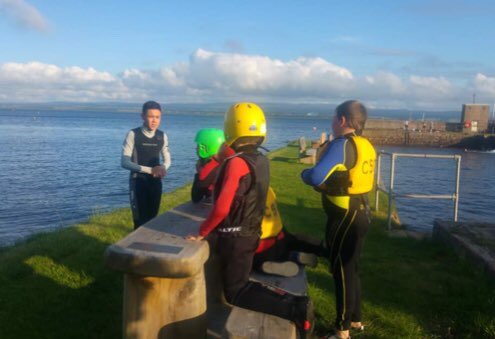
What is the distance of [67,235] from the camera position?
854 cm

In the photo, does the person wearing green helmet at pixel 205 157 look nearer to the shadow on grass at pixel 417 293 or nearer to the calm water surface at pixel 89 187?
the shadow on grass at pixel 417 293

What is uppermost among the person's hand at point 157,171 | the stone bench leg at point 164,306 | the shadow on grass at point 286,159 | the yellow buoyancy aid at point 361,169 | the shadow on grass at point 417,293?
the yellow buoyancy aid at point 361,169

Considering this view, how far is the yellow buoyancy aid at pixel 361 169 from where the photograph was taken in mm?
4418

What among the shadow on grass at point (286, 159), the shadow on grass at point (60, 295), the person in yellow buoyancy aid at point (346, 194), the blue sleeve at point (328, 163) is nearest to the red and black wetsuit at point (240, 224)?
the blue sleeve at point (328, 163)

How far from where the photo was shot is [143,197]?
662 cm

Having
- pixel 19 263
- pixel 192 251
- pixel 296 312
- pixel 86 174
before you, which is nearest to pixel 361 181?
pixel 296 312

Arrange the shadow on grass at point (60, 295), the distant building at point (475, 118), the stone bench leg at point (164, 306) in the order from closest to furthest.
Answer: the stone bench leg at point (164, 306) < the shadow on grass at point (60, 295) < the distant building at point (475, 118)

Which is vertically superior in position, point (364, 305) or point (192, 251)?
point (192, 251)

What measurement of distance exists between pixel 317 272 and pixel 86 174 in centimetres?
2050

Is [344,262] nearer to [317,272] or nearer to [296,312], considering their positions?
[296,312]

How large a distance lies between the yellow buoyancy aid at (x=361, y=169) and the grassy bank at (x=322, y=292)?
157 cm

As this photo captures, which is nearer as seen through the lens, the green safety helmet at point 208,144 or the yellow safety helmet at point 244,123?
the yellow safety helmet at point 244,123

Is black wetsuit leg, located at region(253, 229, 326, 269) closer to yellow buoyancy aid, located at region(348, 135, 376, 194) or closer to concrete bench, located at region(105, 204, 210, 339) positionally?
yellow buoyancy aid, located at region(348, 135, 376, 194)

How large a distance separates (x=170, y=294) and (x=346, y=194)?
1879mm
